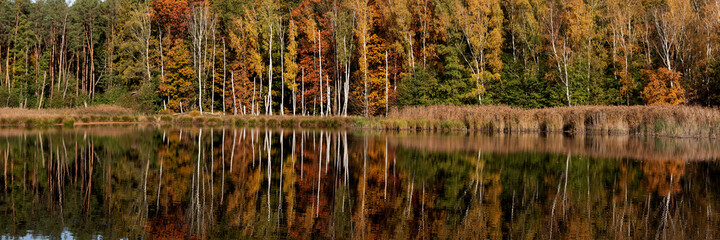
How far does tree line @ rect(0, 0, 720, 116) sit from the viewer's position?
1886 inches

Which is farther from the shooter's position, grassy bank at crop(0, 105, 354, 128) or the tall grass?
grassy bank at crop(0, 105, 354, 128)

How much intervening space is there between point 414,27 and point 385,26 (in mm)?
2622

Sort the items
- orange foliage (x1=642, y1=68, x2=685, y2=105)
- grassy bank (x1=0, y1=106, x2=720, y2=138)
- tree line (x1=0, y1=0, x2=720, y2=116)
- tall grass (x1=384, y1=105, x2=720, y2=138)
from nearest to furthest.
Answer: tall grass (x1=384, y1=105, x2=720, y2=138) < grassy bank (x1=0, y1=106, x2=720, y2=138) < orange foliage (x1=642, y1=68, x2=685, y2=105) < tree line (x1=0, y1=0, x2=720, y2=116)

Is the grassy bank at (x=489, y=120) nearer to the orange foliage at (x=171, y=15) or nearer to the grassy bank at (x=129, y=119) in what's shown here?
the grassy bank at (x=129, y=119)

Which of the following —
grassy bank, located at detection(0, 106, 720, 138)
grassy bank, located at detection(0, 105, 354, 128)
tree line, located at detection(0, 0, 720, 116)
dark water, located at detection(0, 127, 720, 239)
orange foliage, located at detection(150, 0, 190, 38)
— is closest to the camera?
dark water, located at detection(0, 127, 720, 239)

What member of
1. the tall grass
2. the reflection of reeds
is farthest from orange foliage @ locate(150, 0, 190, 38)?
the reflection of reeds

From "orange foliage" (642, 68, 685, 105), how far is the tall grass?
318 inches

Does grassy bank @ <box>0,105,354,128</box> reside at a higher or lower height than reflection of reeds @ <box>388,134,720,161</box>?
higher

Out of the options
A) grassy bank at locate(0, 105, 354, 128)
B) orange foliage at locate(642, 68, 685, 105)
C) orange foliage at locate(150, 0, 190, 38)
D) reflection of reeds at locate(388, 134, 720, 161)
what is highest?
orange foliage at locate(150, 0, 190, 38)

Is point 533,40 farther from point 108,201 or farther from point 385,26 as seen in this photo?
point 108,201

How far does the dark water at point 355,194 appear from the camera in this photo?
378 inches

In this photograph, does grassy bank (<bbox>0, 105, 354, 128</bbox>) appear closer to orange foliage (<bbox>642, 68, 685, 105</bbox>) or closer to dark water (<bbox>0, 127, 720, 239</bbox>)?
dark water (<bbox>0, 127, 720, 239</bbox>)

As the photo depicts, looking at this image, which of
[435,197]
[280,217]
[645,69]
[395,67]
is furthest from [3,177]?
[645,69]

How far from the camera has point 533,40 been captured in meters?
50.8
